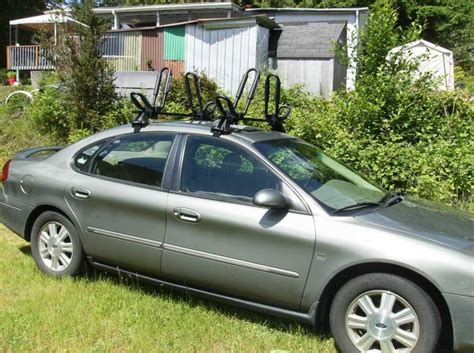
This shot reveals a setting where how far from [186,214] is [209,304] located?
0.83 meters

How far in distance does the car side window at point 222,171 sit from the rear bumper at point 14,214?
170cm

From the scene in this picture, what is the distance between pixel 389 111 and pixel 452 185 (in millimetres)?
1416

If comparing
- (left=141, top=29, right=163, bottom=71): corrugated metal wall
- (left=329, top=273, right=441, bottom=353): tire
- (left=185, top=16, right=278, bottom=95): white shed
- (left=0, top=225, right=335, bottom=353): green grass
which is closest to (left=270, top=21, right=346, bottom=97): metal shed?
(left=185, top=16, right=278, bottom=95): white shed

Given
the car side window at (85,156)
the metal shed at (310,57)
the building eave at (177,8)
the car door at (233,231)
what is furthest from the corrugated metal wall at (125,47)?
the car door at (233,231)

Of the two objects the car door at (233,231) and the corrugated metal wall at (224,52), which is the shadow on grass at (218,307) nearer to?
the car door at (233,231)

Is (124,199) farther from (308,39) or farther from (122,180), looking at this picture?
(308,39)

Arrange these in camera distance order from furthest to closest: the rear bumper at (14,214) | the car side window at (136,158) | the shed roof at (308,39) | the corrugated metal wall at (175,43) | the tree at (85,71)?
the corrugated metal wall at (175,43) < the shed roof at (308,39) < the tree at (85,71) < the rear bumper at (14,214) < the car side window at (136,158)

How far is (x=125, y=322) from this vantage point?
3795 mm

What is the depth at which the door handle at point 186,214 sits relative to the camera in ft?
12.4

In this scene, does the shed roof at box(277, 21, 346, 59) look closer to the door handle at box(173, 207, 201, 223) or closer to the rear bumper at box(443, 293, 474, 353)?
the door handle at box(173, 207, 201, 223)

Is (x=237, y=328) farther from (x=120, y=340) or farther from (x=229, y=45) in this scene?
(x=229, y=45)

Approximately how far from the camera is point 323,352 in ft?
11.2

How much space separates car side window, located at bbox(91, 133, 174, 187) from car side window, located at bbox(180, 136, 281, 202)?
0.23 meters

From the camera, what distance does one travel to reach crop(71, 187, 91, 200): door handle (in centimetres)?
431
